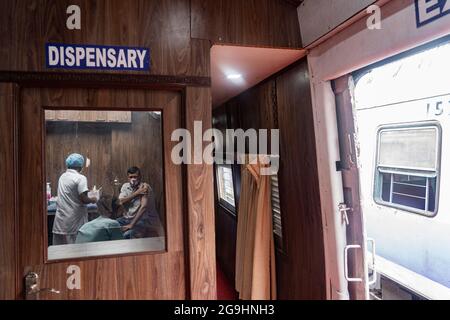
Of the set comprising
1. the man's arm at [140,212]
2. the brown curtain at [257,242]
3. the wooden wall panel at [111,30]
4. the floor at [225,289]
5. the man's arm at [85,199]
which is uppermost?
the wooden wall panel at [111,30]

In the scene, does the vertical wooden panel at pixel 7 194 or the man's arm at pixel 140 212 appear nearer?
the vertical wooden panel at pixel 7 194

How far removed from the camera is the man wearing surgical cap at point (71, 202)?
57.5 inches

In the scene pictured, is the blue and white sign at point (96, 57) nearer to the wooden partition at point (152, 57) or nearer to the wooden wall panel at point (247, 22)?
the wooden partition at point (152, 57)

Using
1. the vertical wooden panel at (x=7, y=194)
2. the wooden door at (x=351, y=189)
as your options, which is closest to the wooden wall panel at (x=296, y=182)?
the wooden door at (x=351, y=189)

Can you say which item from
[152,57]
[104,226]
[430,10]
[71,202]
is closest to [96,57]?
[152,57]

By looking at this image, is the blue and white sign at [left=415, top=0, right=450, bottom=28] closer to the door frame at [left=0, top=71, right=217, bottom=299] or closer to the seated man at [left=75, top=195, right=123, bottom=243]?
the door frame at [left=0, top=71, right=217, bottom=299]

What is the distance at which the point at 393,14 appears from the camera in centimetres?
114

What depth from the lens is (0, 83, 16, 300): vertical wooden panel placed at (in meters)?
1.30

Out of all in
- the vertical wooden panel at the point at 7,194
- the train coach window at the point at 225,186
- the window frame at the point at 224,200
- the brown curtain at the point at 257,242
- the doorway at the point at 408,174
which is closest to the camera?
the vertical wooden panel at the point at 7,194

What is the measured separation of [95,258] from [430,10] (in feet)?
5.80

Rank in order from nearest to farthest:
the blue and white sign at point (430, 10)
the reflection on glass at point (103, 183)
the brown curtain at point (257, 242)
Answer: the blue and white sign at point (430, 10) → the reflection on glass at point (103, 183) → the brown curtain at point (257, 242)

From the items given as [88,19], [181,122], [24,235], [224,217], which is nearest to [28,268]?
[24,235]

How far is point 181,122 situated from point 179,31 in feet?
1.56

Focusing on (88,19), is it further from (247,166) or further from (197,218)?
(247,166)
